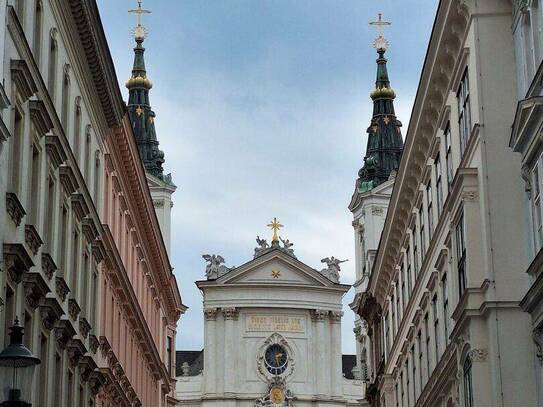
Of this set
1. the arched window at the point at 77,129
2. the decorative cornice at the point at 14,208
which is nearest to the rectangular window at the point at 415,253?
the arched window at the point at 77,129

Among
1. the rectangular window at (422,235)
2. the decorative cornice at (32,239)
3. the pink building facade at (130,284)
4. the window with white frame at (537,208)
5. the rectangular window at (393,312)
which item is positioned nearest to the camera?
the window with white frame at (537,208)

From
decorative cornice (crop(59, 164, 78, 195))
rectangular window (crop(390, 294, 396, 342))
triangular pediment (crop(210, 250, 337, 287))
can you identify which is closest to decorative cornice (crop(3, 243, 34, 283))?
decorative cornice (crop(59, 164, 78, 195))

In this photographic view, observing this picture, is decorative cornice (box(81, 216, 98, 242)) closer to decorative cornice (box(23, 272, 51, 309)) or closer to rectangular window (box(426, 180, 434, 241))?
decorative cornice (box(23, 272, 51, 309))

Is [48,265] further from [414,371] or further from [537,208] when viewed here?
[414,371]

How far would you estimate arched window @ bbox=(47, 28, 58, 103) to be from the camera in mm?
30859

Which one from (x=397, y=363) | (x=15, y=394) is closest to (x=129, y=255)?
(x=397, y=363)

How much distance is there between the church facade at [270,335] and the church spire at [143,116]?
8.64 m

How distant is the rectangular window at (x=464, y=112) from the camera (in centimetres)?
3155

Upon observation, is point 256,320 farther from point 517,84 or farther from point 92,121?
point 517,84

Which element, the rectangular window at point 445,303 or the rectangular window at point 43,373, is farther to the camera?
the rectangular window at point 445,303

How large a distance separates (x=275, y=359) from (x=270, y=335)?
171 centimetres

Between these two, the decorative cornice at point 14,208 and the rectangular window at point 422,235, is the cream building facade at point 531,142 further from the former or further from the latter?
the rectangular window at point 422,235

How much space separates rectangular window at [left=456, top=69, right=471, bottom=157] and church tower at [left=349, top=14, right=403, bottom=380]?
201 feet

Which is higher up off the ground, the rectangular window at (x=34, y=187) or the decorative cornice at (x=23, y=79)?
the decorative cornice at (x=23, y=79)
